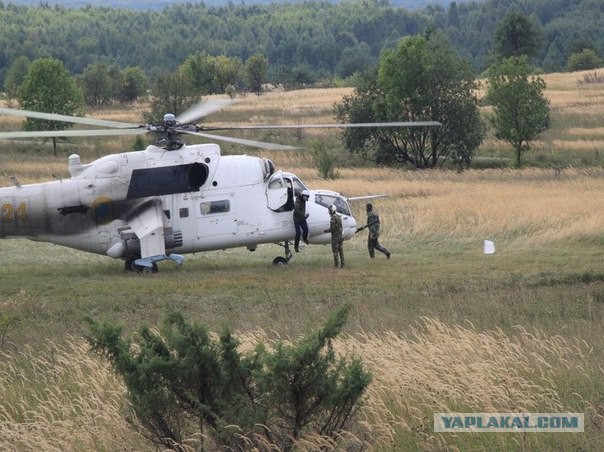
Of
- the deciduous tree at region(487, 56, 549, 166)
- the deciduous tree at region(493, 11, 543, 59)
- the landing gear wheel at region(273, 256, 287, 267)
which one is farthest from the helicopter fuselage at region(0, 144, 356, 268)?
the deciduous tree at region(493, 11, 543, 59)

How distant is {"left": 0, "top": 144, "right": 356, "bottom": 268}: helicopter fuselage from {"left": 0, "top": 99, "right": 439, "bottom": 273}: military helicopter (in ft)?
0.06

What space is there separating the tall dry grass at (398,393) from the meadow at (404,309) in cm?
2

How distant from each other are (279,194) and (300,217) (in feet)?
2.05

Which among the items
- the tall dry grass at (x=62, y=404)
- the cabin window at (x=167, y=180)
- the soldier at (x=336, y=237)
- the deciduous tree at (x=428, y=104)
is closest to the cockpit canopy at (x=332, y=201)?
the soldier at (x=336, y=237)

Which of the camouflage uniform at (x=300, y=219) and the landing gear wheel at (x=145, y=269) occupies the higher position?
the camouflage uniform at (x=300, y=219)

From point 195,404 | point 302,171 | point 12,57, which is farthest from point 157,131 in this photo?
point 12,57

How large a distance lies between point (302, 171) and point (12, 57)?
110619mm

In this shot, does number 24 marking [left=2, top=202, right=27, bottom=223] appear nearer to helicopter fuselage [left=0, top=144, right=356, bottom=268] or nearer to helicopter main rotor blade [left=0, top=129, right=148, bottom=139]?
helicopter fuselage [left=0, top=144, right=356, bottom=268]

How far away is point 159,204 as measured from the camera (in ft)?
70.8

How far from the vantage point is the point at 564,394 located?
1088 cm

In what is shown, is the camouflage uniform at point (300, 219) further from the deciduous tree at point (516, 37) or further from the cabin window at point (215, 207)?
the deciduous tree at point (516, 37)

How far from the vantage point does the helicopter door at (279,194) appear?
72.3 ft

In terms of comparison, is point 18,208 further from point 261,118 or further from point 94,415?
point 261,118

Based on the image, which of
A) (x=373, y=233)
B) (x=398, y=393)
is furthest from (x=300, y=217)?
(x=398, y=393)
